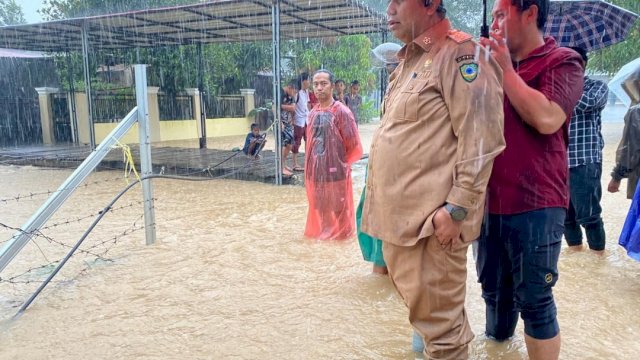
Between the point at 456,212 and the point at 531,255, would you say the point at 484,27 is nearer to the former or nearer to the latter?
the point at 456,212

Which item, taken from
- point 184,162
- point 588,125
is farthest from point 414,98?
point 184,162

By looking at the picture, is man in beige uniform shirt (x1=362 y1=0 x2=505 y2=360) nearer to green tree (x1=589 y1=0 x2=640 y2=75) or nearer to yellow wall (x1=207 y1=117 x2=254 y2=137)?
green tree (x1=589 y1=0 x2=640 y2=75)

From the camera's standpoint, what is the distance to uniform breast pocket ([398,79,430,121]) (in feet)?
5.81

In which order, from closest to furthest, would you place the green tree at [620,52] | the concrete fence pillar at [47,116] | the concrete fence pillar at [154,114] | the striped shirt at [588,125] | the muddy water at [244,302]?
1. the muddy water at [244,302]
2. the striped shirt at [588,125]
3. the green tree at [620,52]
4. the concrete fence pillar at [47,116]
5. the concrete fence pillar at [154,114]

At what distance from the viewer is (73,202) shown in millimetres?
6691

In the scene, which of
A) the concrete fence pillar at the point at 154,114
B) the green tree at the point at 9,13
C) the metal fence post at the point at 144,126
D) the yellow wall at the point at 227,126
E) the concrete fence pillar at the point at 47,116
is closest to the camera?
the metal fence post at the point at 144,126

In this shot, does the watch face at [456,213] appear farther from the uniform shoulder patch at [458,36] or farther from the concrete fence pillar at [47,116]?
the concrete fence pillar at [47,116]

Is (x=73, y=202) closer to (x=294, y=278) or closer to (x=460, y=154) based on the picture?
(x=294, y=278)

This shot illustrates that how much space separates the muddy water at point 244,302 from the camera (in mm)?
2645

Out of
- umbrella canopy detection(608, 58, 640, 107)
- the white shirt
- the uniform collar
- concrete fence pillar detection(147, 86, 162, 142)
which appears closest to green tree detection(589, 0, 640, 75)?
the white shirt

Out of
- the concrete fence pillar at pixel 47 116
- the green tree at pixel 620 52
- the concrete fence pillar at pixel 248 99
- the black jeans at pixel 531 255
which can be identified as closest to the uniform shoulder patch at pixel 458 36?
the black jeans at pixel 531 255

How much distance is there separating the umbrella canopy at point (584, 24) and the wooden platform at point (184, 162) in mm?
4966

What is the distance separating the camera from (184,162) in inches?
386

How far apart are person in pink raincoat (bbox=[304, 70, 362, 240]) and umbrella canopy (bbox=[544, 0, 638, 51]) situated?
69.4 inches
